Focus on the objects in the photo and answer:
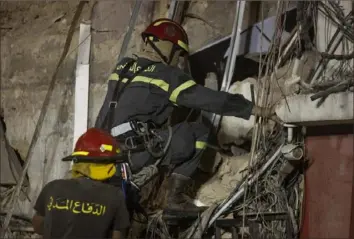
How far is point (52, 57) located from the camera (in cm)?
565

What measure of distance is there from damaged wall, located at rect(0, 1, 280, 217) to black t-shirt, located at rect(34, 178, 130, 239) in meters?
1.86

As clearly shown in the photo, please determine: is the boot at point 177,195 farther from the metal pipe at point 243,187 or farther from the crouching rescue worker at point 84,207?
the crouching rescue worker at point 84,207

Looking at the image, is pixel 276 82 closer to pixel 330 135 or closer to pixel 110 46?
→ pixel 330 135

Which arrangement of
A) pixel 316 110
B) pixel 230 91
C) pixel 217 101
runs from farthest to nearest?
pixel 230 91 < pixel 217 101 < pixel 316 110

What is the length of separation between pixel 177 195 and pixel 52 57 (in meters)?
2.06

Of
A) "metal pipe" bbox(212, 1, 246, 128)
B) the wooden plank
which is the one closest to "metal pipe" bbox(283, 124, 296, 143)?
"metal pipe" bbox(212, 1, 246, 128)

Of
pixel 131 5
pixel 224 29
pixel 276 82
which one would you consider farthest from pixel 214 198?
pixel 131 5

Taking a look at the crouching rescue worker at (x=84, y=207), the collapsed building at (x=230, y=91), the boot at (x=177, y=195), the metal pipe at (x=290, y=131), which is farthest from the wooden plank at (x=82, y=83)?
the metal pipe at (x=290, y=131)

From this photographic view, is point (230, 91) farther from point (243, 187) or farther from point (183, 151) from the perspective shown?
point (243, 187)

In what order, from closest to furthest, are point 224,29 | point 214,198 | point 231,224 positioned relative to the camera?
1. point 231,224
2. point 214,198
3. point 224,29

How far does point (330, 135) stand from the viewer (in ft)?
13.2

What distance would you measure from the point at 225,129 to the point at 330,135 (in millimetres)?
970

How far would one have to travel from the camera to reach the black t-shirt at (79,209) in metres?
3.28

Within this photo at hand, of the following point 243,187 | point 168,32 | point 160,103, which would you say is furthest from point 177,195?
point 168,32
